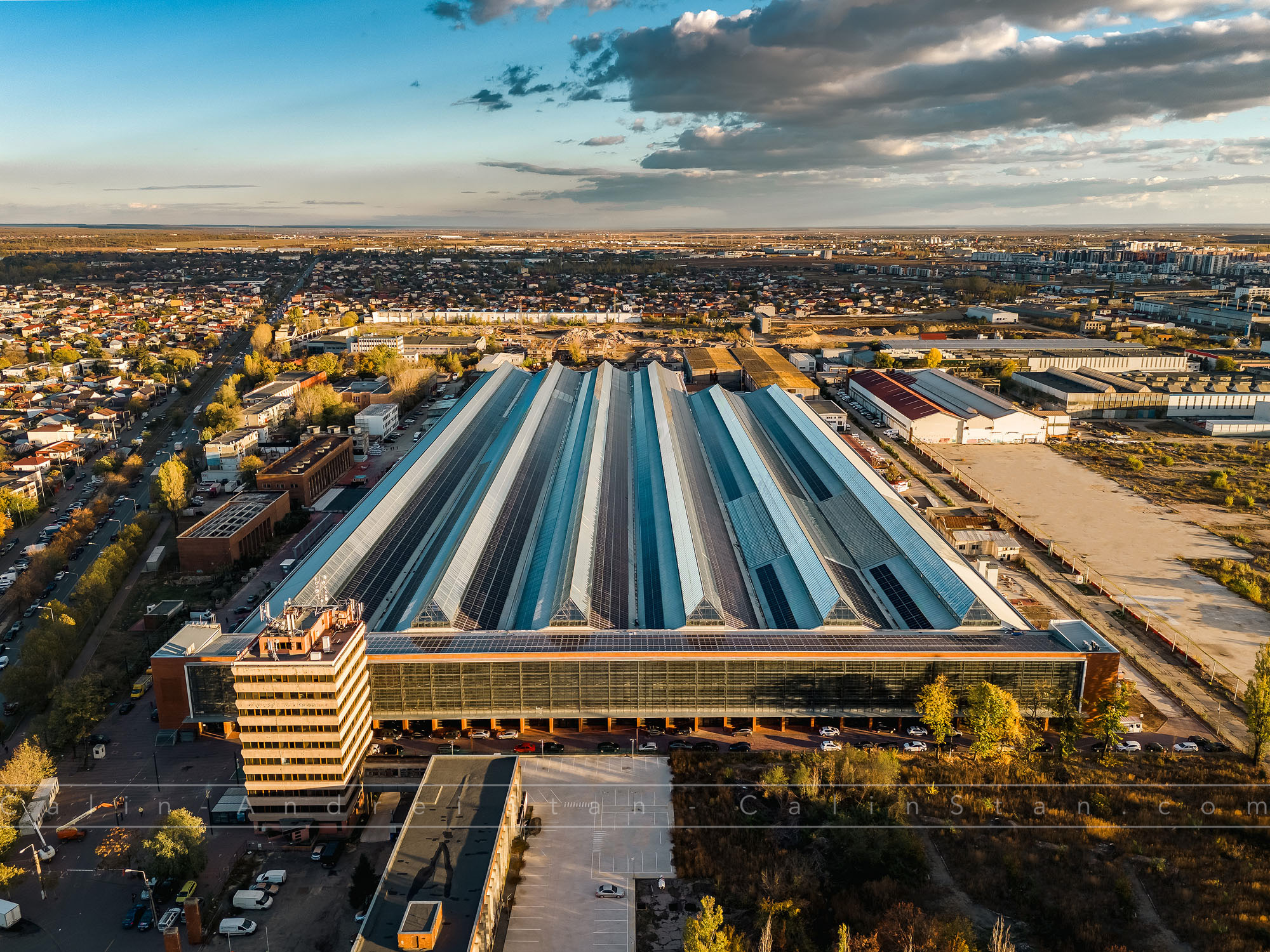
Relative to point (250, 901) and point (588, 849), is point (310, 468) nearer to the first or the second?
point (250, 901)

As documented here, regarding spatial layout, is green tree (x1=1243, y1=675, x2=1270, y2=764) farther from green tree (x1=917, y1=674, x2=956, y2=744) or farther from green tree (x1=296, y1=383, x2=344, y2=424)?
green tree (x1=296, y1=383, x2=344, y2=424)

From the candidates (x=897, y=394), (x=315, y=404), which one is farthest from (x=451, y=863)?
(x=897, y=394)

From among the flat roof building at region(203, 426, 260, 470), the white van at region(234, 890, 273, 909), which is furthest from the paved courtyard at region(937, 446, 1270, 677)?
the flat roof building at region(203, 426, 260, 470)

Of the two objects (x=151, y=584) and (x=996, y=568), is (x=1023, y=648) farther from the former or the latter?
(x=151, y=584)

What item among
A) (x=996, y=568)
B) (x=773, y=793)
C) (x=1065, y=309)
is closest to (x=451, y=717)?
(x=773, y=793)

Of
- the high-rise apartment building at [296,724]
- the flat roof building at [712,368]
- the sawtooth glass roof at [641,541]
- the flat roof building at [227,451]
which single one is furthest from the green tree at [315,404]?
the high-rise apartment building at [296,724]
